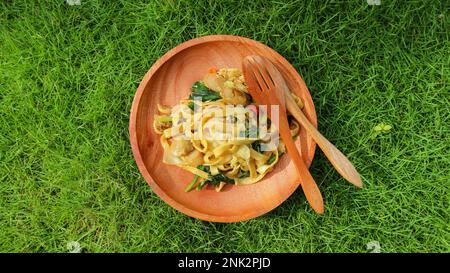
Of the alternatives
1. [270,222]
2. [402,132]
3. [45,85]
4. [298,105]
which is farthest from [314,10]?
[45,85]

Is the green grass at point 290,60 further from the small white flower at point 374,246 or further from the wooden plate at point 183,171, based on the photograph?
the wooden plate at point 183,171

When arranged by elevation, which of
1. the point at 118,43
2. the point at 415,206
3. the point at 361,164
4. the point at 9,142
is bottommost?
the point at 415,206

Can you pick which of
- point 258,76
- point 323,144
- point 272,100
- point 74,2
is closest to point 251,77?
point 258,76

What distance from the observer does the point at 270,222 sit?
3295mm

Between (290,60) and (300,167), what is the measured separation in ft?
2.84

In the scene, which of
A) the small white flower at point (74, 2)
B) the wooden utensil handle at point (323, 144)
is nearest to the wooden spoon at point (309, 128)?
the wooden utensil handle at point (323, 144)

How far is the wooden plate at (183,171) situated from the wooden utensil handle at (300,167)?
107 millimetres

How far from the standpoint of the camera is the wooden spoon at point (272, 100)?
109 inches

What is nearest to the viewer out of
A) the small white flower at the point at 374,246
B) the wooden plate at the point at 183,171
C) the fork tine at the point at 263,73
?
the fork tine at the point at 263,73

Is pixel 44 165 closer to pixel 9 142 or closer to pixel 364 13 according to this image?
pixel 9 142

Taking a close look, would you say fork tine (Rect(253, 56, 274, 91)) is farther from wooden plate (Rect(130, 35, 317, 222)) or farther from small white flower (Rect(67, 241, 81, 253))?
small white flower (Rect(67, 241, 81, 253))

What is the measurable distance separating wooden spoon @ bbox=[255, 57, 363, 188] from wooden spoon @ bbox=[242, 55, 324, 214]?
0.04 metres

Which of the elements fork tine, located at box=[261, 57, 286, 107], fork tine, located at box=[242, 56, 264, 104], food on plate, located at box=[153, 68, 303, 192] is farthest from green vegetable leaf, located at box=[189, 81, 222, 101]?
fork tine, located at box=[261, 57, 286, 107]
